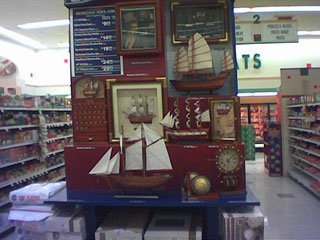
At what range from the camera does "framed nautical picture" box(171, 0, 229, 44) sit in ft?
7.66

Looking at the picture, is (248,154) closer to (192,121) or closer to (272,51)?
(272,51)

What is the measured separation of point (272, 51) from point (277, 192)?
22.0ft

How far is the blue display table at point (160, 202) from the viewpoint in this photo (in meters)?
1.97

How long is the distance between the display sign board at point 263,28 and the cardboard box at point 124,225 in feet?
13.7

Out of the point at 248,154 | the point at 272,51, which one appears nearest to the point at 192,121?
the point at 248,154

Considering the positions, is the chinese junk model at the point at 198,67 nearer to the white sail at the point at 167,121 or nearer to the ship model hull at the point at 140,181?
the white sail at the point at 167,121

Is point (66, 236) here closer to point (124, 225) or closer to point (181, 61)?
point (124, 225)

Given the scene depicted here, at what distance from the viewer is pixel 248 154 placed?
9.43m

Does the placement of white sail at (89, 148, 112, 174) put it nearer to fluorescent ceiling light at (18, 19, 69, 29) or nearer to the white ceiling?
the white ceiling

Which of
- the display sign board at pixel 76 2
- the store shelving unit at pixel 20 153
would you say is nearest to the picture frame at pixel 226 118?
the display sign board at pixel 76 2

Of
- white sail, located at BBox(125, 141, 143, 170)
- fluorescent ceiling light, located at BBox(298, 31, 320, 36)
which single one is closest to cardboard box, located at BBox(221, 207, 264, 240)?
white sail, located at BBox(125, 141, 143, 170)

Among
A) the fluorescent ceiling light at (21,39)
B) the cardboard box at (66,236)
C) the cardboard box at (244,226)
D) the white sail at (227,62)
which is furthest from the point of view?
the fluorescent ceiling light at (21,39)

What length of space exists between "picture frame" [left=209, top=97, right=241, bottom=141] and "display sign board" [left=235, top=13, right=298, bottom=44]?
3.60m

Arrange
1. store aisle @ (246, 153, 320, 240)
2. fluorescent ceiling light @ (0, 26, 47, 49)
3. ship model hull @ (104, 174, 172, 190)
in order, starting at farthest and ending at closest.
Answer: fluorescent ceiling light @ (0, 26, 47, 49) < store aisle @ (246, 153, 320, 240) < ship model hull @ (104, 174, 172, 190)
